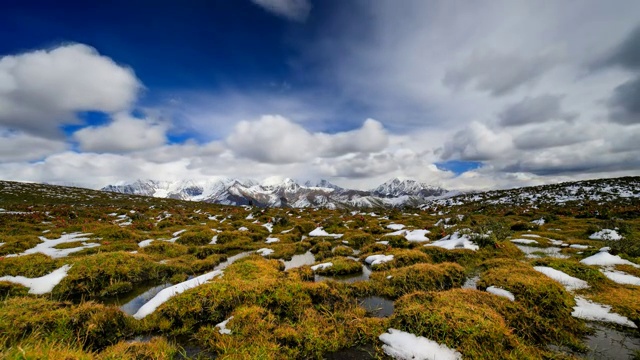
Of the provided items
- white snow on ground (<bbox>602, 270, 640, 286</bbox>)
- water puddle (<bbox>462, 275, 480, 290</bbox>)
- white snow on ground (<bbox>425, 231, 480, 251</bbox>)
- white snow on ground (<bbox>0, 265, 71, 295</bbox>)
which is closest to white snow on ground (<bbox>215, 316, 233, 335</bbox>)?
white snow on ground (<bbox>0, 265, 71, 295</bbox>)

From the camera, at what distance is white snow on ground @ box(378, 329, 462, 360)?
6.11 metres

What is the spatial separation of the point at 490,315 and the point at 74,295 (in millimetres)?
16430

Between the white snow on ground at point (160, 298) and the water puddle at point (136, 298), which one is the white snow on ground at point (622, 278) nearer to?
the white snow on ground at point (160, 298)

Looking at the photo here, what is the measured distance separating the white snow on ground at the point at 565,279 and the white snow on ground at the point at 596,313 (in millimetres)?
1610

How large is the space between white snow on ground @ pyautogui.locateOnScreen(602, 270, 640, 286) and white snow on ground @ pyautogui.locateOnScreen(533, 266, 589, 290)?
1642 mm

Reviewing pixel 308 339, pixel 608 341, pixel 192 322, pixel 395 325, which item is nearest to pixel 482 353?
pixel 395 325

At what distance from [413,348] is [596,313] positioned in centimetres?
650

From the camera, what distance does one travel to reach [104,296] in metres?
11.6

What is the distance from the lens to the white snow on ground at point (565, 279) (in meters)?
10.0

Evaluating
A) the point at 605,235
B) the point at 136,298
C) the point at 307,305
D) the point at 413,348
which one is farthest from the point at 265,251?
the point at 605,235

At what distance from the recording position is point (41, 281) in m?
11.9

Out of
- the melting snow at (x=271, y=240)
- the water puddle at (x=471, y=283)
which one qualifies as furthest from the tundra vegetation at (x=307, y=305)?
the melting snow at (x=271, y=240)

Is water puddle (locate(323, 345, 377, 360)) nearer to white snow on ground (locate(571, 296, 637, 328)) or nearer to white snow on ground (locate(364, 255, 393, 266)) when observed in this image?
white snow on ground (locate(571, 296, 637, 328))

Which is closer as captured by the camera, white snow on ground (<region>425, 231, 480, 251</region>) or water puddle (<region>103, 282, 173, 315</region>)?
water puddle (<region>103, 282, 173, 315</region>)
